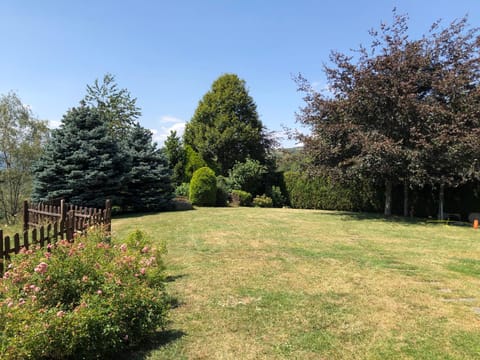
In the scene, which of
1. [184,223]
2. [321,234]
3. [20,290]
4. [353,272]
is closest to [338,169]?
[321,234]

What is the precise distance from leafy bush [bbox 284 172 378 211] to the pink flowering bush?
11547mm

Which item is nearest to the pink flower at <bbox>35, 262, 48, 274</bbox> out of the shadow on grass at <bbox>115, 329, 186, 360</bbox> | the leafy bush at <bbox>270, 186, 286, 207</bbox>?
the shadow on grass at <bbox>115, 329, 186, 360</bbox>

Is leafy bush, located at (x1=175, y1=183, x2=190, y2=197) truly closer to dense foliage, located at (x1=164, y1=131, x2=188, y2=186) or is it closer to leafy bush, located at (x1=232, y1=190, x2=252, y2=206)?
dense foliage, located at (x1=164, y1=131, x2=188, y2=186)

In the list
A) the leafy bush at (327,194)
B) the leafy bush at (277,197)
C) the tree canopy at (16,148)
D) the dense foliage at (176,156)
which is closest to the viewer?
the leafy bush at (327,194)

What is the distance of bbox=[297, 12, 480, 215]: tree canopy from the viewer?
10.1m

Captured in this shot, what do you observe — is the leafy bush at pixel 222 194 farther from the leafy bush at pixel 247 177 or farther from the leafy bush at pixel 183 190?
the leafy bush at pixel 183 190

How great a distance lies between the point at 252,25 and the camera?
10.3m

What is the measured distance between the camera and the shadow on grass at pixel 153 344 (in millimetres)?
2576

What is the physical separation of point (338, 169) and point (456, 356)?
31.4 ft

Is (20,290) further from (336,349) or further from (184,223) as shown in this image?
(184,223)

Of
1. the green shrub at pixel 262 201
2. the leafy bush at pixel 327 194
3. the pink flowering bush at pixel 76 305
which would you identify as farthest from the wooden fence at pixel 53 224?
the green shrub at pixel 262 201

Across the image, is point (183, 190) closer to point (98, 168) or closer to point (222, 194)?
point (222, 194)

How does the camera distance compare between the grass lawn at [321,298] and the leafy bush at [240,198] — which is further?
the leafy bush at [240,198]

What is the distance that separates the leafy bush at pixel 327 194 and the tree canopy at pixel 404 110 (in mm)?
2880
